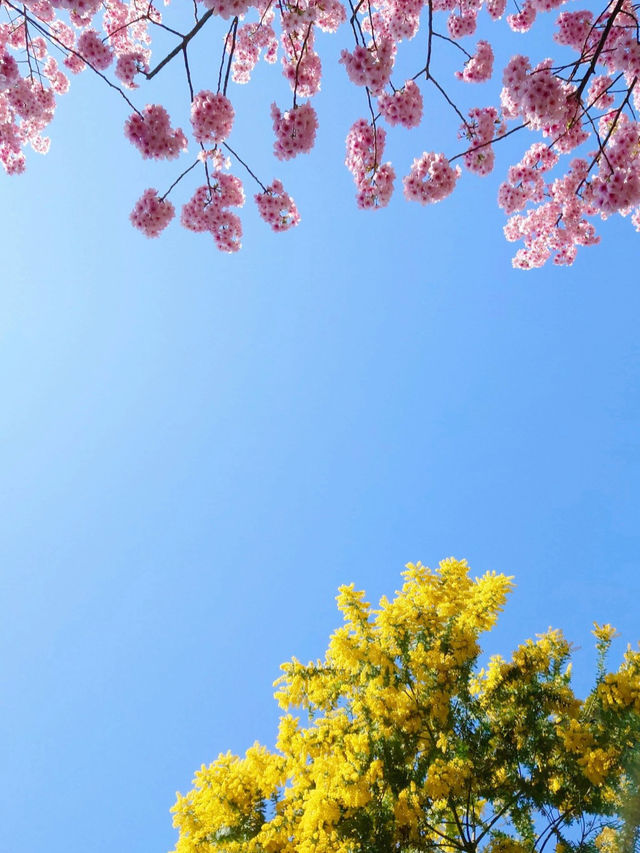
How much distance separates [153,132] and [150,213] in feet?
2.82

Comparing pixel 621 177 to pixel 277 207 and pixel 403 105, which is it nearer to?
pixel 403 105

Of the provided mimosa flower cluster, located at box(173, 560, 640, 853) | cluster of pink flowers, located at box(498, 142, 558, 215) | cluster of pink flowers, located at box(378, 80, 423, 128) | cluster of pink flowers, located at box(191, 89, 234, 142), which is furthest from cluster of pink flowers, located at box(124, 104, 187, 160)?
mimosa flower cluster, located at box(173, 560, 640, 853)

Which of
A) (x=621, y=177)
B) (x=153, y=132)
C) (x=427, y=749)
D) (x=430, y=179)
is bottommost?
(x=427, y=749)

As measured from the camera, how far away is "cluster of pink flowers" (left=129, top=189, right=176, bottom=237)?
20.4 feet

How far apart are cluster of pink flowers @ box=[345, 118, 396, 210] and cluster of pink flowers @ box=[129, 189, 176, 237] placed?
2131 millimetres

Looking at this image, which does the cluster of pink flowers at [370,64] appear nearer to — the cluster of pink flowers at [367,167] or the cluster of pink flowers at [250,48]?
the cluster of pink flowers at [367,167]

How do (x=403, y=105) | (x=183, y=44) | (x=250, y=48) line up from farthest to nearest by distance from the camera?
(x=250, y=48) < (x=403, y=105) < (x=183, y=44)

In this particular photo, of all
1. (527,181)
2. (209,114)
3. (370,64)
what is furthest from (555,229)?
(209,114)

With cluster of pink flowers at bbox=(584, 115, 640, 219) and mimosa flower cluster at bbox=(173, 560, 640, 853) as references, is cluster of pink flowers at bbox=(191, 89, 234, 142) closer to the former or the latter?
cluster of pink flowers at bbox=(584, 115, 640, 219)

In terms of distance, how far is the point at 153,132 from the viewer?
5.64 meters

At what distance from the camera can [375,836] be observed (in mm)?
5543

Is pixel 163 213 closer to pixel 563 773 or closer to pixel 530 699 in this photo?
pixel 530 699

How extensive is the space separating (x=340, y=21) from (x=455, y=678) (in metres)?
7.80

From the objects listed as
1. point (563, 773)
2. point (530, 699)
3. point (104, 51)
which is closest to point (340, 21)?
point (104, 51)
